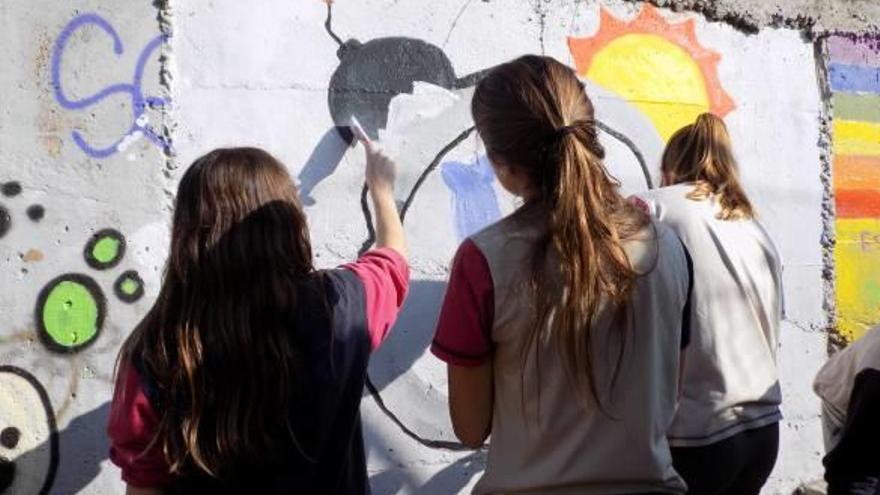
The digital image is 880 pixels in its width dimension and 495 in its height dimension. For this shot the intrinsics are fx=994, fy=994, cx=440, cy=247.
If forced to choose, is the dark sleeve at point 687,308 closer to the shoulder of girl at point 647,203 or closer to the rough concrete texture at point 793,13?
the shoulder of girl at point 647,203

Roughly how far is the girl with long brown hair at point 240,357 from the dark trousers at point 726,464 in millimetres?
1078

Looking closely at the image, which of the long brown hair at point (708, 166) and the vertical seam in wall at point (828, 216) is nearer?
the long brown hair at point (708, 166)

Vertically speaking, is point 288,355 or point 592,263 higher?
point 592,263

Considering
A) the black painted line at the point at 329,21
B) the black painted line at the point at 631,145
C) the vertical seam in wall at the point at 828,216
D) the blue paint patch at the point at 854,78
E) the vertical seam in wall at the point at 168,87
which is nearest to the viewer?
the vertical seam in wall at the point at 168,87

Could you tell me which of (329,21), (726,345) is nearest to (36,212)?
(329,21)

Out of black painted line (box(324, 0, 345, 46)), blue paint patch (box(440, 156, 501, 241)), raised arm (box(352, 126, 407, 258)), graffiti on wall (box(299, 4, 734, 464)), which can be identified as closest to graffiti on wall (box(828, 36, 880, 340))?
graffiti on wall (box(299, 4, 734, 464))

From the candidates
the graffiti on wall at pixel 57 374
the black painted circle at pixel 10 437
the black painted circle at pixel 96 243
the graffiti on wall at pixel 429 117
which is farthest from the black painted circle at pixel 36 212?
the graffiti on wall at pixel 429 117

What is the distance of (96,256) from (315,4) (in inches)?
43.4

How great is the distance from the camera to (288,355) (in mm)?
1912

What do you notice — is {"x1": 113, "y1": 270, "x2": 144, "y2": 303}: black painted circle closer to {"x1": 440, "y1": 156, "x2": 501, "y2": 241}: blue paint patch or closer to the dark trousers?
{"x1": 440, "y1": 156, "x2": 501, "y2": 241}: blue paint patch

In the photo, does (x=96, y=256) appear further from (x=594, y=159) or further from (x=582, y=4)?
(x=582, y=4)

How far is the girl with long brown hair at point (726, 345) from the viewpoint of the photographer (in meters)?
2.71

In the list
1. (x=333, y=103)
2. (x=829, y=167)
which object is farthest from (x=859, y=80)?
(x=333, y=103)

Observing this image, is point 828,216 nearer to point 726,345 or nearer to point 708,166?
point 708,166
